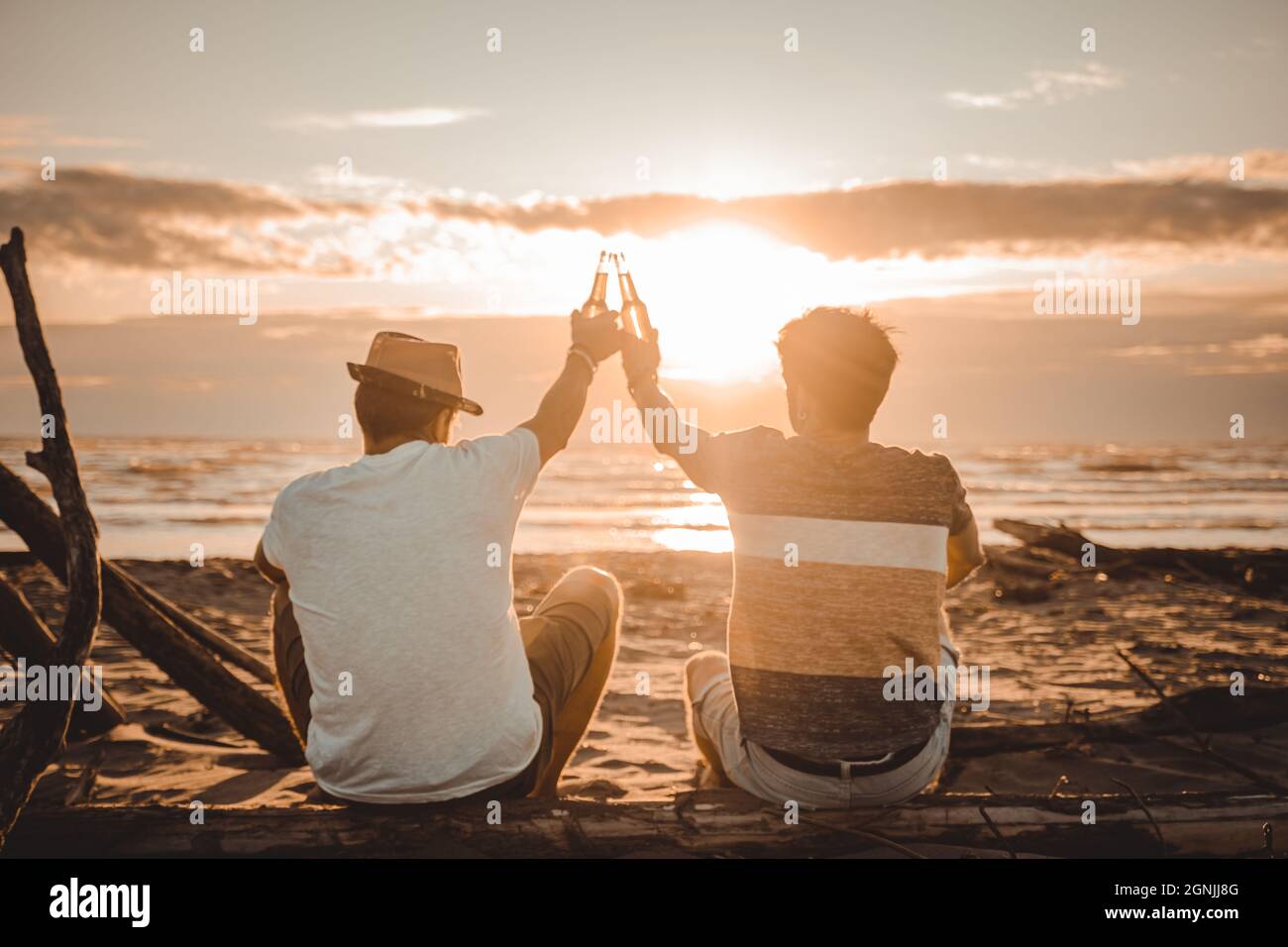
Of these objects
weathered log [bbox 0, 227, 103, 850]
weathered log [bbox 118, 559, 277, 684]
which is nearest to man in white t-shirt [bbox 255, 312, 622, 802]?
weathered log [bbox 0, 227, 103, 850]

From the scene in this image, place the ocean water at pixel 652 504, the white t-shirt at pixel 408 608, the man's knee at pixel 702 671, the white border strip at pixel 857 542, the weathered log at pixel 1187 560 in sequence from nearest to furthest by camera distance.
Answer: the white t-shirt at pixel 408 608
the white border strip at pixel 857 542
the man's knee at pixel 702 671
the weathered log at pixel 1187 560
the ocean water at pixel 652 504

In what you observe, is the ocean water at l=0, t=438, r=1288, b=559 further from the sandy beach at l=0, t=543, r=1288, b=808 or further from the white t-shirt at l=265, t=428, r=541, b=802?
the white t-shirt at l=265, t=428, r=541, b=802

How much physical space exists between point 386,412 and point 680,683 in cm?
460

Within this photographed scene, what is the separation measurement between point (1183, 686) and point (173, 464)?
42.1m

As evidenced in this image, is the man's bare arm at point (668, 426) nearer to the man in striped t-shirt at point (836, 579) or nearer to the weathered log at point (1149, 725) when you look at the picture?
the man in striped t-shirt at point (836, 579)

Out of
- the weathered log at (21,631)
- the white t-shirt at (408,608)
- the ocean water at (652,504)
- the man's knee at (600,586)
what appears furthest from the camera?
the ocean water at (652,504)

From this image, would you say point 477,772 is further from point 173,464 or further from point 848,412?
point 173,464

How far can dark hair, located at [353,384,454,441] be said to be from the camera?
129 inches

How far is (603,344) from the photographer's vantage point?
4023mm

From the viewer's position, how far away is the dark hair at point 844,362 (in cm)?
327

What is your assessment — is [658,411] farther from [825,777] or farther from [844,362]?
[825,777]

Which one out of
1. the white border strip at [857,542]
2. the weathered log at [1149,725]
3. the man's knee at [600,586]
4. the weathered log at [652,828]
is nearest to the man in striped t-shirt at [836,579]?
the white border strip at [857,542]

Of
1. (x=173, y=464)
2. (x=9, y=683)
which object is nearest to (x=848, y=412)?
(x=9, y=683)

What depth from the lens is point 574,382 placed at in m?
3.83
